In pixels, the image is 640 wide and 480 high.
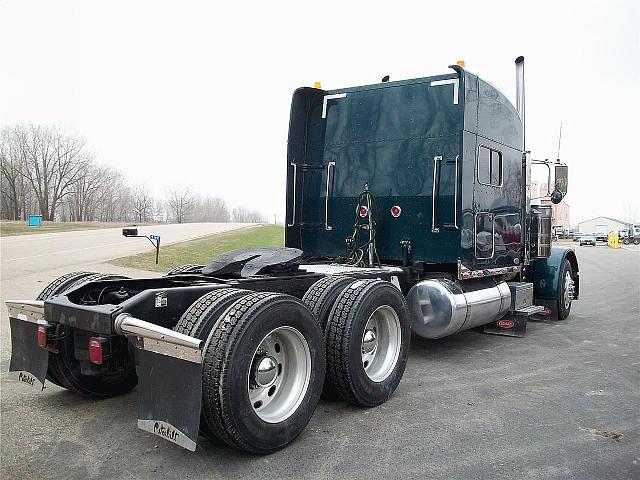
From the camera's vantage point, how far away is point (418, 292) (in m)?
6.46


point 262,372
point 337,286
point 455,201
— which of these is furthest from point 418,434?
point 455,201

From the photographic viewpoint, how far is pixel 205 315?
3.60 meters

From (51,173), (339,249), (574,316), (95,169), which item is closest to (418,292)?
(339,249)

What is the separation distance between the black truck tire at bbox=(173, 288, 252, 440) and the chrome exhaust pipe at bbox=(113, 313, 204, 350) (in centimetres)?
14

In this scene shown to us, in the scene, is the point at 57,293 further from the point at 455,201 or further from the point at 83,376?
the point at 455,201

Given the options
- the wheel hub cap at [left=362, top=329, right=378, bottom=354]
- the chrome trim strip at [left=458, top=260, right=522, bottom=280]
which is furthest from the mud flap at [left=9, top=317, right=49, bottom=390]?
the chrome trim strip at [left=458, top=260, right=522, bottom=280]

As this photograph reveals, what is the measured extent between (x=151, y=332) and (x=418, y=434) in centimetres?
212

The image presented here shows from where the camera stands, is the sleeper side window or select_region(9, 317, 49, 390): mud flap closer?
select_region(9, 317, 49, 390): mud flap

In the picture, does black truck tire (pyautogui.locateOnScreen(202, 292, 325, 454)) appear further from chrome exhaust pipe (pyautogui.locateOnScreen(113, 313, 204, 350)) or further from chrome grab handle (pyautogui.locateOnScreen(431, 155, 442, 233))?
chrome grab handle (pyautogui.locateOnScreen(431, 155, 442, 233))

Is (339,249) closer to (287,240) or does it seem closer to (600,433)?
(287,240)

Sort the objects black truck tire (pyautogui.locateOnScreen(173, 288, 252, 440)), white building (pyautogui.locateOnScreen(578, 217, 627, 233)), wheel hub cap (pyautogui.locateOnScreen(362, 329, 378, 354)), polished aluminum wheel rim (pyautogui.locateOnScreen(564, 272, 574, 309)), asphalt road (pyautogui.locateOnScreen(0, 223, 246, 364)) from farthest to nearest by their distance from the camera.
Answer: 1. white building (pyautogui.locateOnScreen(578, 217, 627, 233))
2. asphalt road (pyautogui.locateOnScreen(0, 223, 246, 364))
3. polished aluminum wheel rim (pyautogui.locateOnScreen(564, 272, 574, 309))
4. wheel hub cap (pyautogui.locateOnScreen(362, 329, 378, 354))
5. black truck tire (pyautogui.locateOnScreen(173, 288, 252, 440))

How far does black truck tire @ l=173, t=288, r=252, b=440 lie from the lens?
11.4 feet

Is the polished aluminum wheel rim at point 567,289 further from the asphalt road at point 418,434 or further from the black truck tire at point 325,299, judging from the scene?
the black truck tire at point 325,299

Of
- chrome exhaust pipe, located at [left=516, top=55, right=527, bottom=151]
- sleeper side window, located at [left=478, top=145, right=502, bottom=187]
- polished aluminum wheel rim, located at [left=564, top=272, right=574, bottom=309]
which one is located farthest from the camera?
polished aluminum wheel rim, located at [left=564, top=272, right=574, bottom=309]
